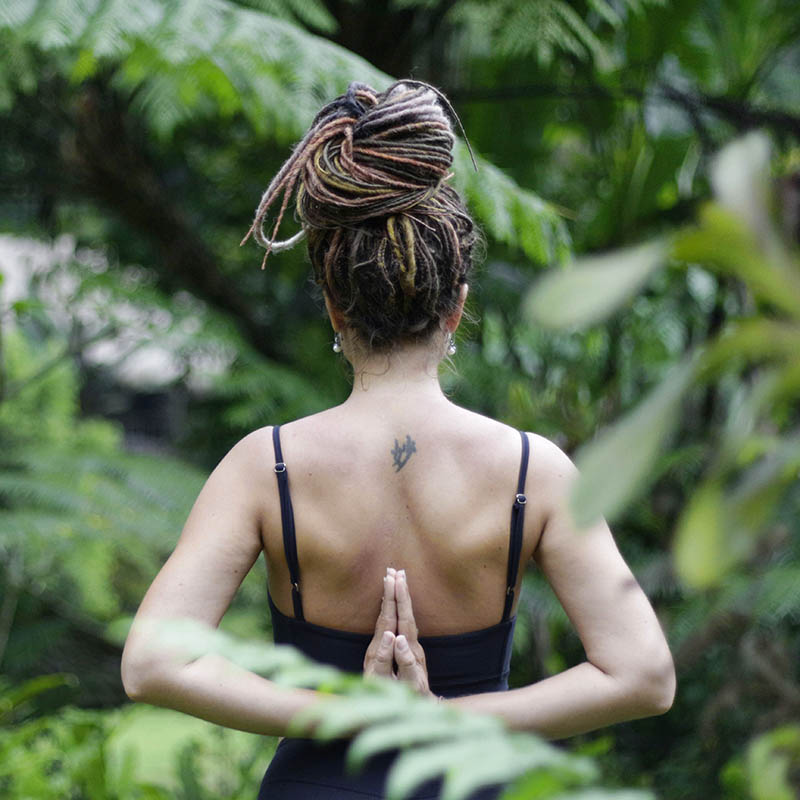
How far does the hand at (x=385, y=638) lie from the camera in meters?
1.43

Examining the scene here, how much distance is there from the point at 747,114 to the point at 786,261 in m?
3.16

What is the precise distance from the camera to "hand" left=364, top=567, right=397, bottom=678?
1431 mm

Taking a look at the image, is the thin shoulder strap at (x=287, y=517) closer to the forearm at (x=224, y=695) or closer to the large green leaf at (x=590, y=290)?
the forearm at (x=224, y=695)

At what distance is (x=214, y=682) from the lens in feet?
4.57

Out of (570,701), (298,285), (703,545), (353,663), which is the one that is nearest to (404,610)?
(353,663)

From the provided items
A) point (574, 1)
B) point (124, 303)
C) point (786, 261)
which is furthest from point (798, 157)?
point (786, 261)

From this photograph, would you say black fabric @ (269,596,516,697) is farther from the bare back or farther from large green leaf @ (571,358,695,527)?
large green leaf @ (571,358,695,527)

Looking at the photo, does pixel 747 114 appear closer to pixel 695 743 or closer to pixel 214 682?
pixel 695 743

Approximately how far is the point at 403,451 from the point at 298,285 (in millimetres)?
2634

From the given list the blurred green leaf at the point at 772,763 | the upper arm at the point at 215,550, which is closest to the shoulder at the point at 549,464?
the upper arm at the point at 215,550

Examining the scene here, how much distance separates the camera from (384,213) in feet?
4.84

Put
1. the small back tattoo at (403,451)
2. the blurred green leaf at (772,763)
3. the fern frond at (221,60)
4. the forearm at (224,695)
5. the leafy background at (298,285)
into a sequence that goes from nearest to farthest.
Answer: the blurred green leaf at (772,763) → the forearm at (224,695) → the small back tattoo at (403,451) → the fern frond at (221,60) → the leafy background at (298,285)

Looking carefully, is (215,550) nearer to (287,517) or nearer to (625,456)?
(287,517)

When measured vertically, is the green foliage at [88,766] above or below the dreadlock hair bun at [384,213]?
below
